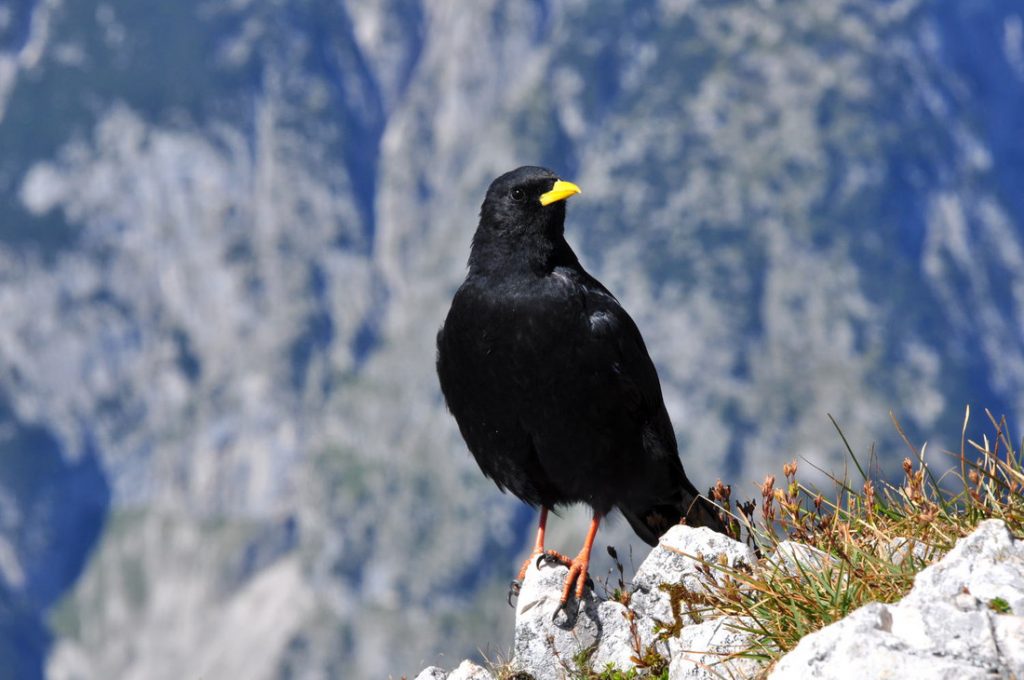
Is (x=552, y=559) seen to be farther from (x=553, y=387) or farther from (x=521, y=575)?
(x=553, y=387)

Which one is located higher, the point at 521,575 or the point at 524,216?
the point at 524,216

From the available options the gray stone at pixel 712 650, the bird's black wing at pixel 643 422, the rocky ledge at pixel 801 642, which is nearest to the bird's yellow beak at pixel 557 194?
the bird's black wing at pixel 643 422

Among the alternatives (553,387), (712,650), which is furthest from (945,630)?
(553,387)

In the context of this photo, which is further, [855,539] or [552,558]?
[552,558]

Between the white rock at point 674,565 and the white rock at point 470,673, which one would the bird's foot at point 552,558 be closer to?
the white rock at point 674,565

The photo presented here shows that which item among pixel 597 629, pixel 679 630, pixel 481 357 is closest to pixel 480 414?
pixel 481 357

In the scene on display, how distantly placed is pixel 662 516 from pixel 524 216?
2717 millimetres

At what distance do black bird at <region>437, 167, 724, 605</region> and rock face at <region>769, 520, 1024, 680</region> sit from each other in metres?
3.28

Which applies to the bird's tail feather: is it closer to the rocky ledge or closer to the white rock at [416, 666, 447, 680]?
the rocky ledge

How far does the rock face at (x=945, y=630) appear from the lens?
4.86 metres

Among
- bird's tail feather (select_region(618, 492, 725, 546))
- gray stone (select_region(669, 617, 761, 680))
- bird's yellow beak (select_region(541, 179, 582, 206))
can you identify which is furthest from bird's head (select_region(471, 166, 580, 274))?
gray stone (select_region(669, 617, 761, 680))

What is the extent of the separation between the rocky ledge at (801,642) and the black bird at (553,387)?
0.73 meters

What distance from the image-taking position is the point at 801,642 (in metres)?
5.45

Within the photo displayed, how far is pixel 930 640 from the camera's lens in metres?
4.98
